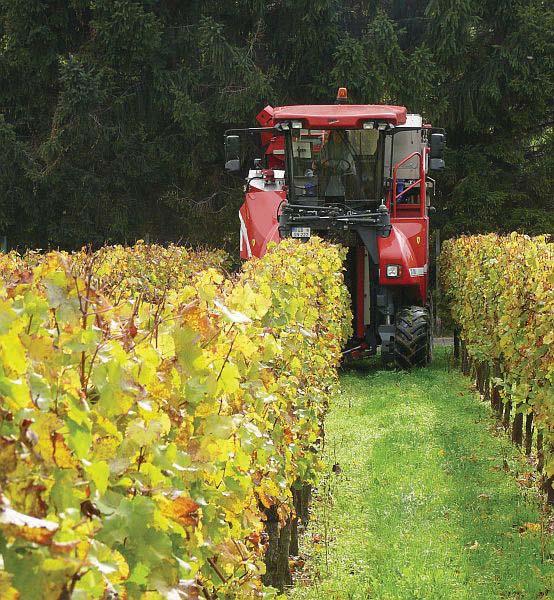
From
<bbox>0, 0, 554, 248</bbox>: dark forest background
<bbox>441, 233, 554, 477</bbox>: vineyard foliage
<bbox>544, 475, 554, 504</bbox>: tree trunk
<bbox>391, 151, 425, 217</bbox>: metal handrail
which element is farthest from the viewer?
<bbox>0, 0, 554, 248</bbox>: dark forest background

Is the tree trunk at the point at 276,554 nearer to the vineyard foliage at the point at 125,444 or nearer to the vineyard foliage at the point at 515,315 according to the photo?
the vineyard foliage at the point at 125,444

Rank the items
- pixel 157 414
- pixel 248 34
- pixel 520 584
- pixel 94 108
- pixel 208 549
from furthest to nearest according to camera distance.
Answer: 1. pixel 248 34
2. pixel 94 108
3. pixel 520 584
4. pixel 208 549
5. pixel 157 414

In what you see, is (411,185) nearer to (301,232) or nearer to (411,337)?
(301,232)

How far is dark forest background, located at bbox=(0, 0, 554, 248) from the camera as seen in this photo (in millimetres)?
25516

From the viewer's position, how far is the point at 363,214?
13859 mm

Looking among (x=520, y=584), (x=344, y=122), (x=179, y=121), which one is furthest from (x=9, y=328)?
(x=179, y=121)

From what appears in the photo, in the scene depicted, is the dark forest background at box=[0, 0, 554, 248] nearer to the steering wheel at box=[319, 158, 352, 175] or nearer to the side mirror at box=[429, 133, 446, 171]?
the side mirror at box=[429, 133, 446, 171]

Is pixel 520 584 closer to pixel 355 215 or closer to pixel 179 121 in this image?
pixel 355 215

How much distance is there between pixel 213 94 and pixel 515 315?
18.5m

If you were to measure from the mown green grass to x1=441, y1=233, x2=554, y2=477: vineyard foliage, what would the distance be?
551 mm

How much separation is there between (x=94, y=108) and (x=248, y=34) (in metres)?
4.83

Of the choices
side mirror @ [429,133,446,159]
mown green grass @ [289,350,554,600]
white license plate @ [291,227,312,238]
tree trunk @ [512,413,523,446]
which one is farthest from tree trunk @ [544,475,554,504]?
side mirror @ [429,133,446,159]

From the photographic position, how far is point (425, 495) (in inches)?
309

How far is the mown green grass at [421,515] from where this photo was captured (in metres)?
6.02
